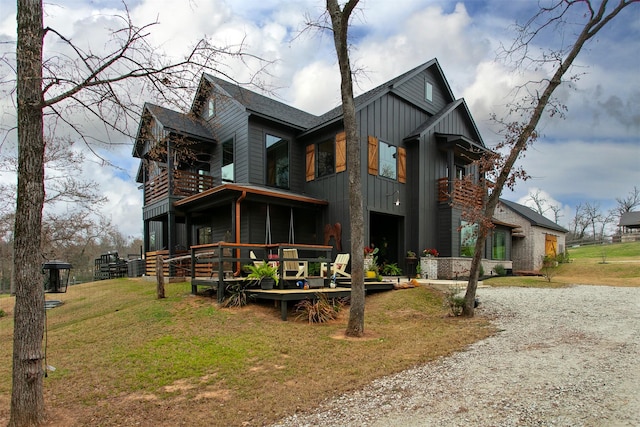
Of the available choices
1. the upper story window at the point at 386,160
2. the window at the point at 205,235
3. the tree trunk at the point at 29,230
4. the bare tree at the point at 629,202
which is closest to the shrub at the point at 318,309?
the tree trunk at the point at 29,230

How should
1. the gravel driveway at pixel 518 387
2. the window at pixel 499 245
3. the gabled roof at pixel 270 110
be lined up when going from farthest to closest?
the window at pixel 499 245, the gabled roof at pixel 270 110, the gravel driveway at pixel 518 387

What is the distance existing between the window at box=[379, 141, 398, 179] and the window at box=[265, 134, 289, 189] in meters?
3.56

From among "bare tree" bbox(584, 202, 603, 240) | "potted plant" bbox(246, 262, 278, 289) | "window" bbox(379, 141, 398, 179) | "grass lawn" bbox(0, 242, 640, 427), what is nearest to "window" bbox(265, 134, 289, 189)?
"window" bbox(379, 141, 398, 179)

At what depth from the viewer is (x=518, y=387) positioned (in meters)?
4.07

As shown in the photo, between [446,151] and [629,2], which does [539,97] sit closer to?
[629,2]

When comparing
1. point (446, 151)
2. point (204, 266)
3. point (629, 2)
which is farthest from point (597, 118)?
point (204, 266)

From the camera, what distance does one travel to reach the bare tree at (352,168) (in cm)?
680

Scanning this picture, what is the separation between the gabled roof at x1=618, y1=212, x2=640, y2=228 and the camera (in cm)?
3841

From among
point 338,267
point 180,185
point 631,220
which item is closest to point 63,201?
point 180,185

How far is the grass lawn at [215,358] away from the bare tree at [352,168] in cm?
58

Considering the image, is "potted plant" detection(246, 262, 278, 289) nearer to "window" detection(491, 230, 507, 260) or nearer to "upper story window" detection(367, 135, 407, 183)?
"upper story window" detection(367, 135, 407, 183)

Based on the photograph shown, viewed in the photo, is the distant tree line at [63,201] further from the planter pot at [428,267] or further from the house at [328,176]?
the planter pot at [428,267]

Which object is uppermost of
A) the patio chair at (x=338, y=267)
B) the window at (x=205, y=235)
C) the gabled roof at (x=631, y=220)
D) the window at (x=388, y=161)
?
the window at (x=388, y=161)

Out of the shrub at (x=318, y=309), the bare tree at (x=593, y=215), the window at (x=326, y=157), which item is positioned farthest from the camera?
the bare tree at (x=593, y=215)
